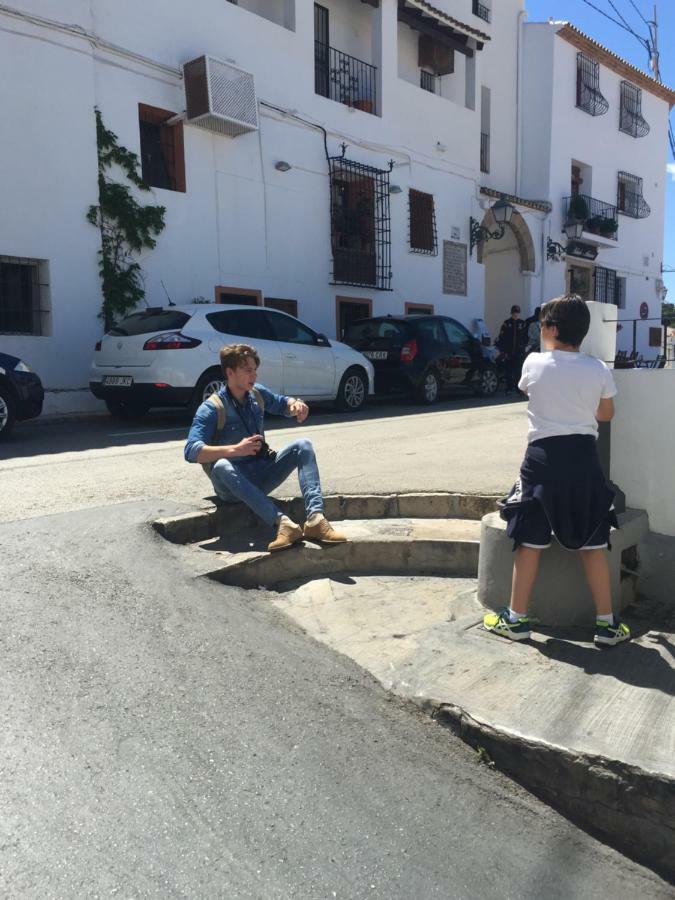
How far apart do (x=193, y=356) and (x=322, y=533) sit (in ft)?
18.7

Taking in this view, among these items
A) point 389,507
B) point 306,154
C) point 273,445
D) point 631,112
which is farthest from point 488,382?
point 631,112

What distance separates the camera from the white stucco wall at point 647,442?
3812 mm

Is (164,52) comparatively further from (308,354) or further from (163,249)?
(308,354)

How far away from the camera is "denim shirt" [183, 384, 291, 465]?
4.50 meters

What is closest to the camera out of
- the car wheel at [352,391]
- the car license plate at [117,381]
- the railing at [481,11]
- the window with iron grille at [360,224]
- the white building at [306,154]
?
the car license plate at [117,381]

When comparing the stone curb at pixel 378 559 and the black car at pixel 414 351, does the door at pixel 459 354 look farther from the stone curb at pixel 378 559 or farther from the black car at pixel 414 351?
the stone curb at pixel 378 559

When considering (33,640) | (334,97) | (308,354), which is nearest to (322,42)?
(334,97)

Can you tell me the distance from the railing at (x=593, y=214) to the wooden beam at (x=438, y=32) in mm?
5485

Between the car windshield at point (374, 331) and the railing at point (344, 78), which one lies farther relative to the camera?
the railing at point (344, 78)

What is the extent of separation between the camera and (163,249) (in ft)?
41.9

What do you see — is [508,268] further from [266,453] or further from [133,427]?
[266,453]

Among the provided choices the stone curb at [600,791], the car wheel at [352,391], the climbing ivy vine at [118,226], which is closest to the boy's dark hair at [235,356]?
the stone curb at [600,791]

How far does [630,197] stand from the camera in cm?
2619

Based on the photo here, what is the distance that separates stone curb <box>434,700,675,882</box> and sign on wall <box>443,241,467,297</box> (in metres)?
17.4
